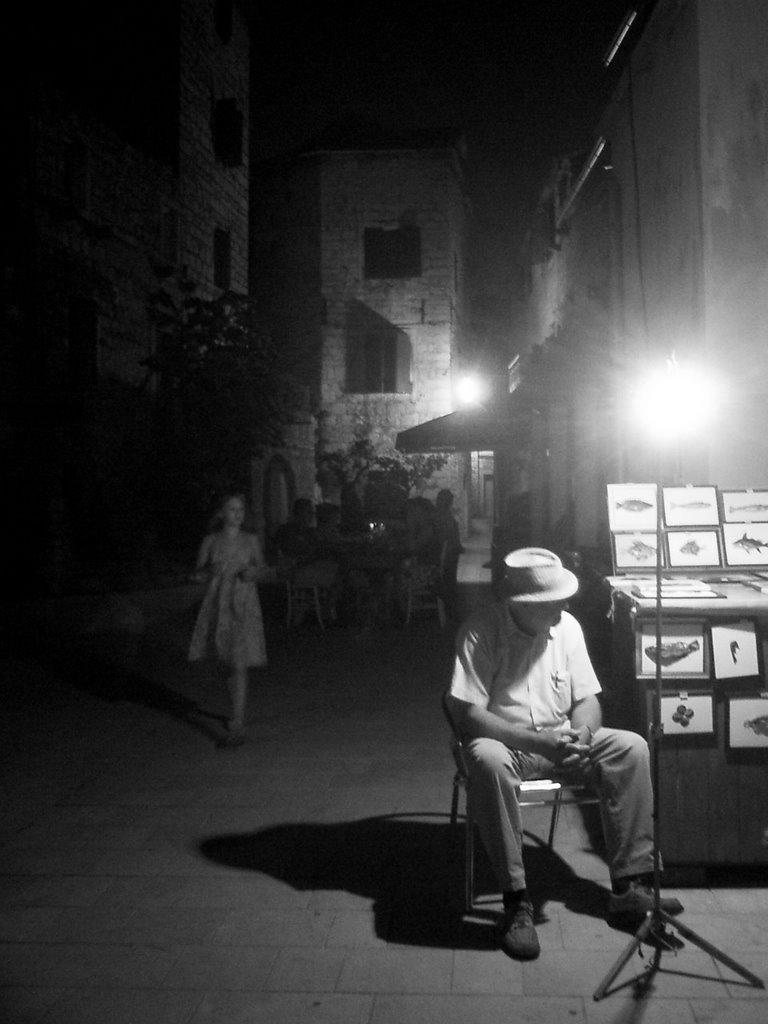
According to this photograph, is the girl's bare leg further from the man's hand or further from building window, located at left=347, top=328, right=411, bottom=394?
building window, located at left=347, top=328, right=411, bottom=394

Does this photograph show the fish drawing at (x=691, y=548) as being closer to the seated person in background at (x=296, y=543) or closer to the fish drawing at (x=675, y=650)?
the fish drawing at (x=675, y=650)

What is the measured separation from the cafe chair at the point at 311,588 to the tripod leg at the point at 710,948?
8.95 m

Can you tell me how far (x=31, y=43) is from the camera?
17625 mm

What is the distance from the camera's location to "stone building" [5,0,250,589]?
1702cm

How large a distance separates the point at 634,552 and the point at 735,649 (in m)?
1.19

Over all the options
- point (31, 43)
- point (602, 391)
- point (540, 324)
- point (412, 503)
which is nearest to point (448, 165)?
point (540, 324)

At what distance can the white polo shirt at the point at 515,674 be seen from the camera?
4285 millimetres

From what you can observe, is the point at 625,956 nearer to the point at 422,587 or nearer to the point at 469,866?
the point at 469,866

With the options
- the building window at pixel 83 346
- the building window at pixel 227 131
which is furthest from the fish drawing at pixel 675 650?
the building window at pixel 227 131

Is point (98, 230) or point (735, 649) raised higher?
point (98, 230)

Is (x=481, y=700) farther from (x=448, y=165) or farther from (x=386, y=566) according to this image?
(x=448, y=165)

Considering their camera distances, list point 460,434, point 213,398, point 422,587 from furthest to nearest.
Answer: point 213,398 → point 460,434 → point 422,587

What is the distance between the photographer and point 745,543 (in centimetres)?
555

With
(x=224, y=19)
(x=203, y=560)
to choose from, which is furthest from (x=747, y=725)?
(x=224, y=19)
